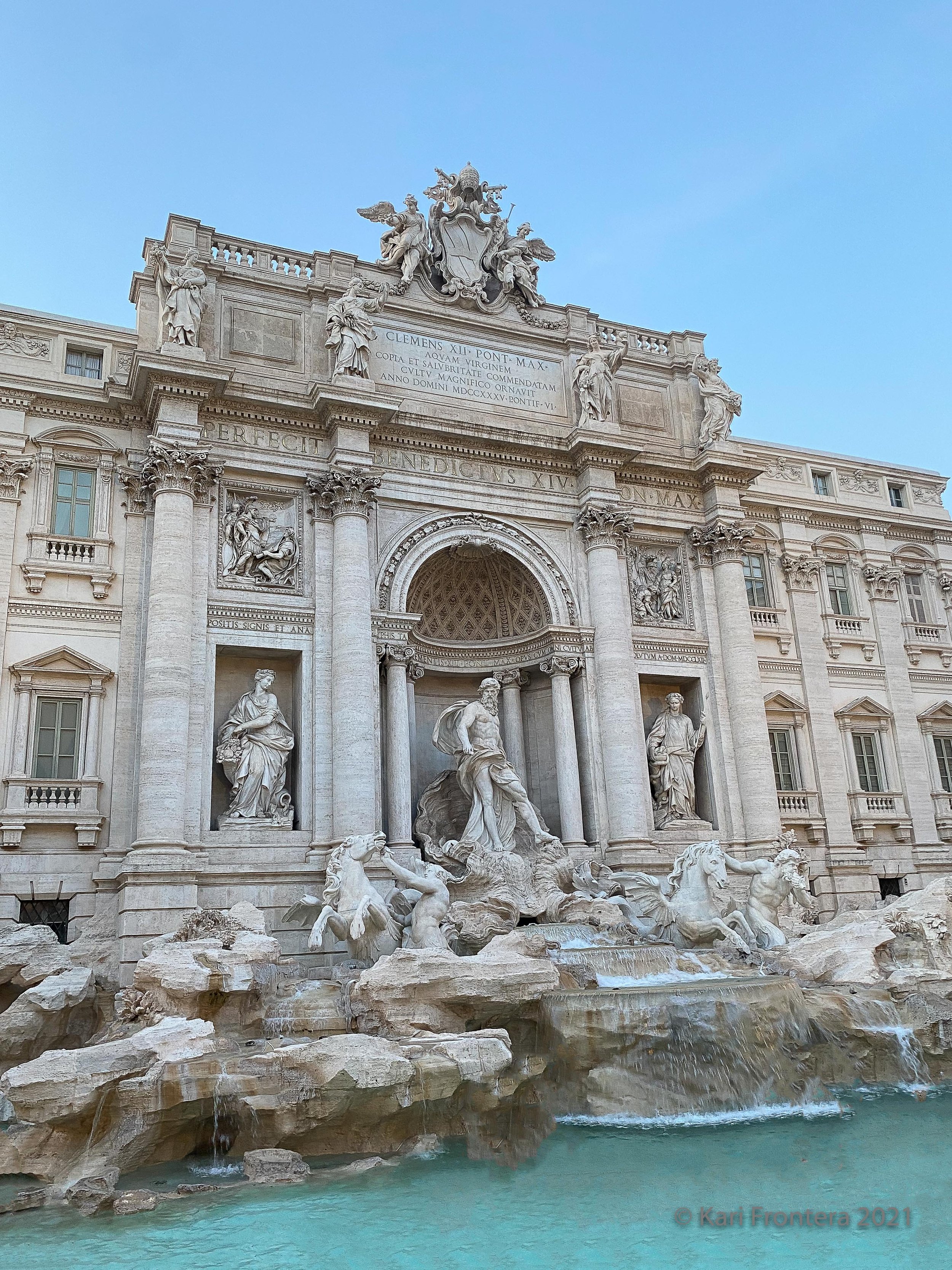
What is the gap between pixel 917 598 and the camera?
2655 cm

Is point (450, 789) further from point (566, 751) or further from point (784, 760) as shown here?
point (784, 760)

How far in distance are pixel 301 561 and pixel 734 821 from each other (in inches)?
392

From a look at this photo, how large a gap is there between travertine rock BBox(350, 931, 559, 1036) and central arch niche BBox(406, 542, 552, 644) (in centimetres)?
912

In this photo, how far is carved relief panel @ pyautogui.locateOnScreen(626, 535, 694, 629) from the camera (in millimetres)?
21734

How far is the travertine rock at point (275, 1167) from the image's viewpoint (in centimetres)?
939

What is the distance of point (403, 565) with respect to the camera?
63.4ft

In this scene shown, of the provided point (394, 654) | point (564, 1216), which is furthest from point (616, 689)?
point (564, 1216)

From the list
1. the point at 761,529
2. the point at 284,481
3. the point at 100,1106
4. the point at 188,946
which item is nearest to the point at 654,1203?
the point at 100,1106

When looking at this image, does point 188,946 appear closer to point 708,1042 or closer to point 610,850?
point 708,1042

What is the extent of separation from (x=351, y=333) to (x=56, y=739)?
898 centimetres

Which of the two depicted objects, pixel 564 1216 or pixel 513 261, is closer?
pixel 564 1216

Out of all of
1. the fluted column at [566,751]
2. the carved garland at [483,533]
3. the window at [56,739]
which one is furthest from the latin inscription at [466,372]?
the window at [56,739]

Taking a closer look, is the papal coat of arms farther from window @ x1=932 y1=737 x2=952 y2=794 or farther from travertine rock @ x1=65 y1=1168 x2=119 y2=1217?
travertine rock @ x1=65 y1=1168 x2=119 y2=1217

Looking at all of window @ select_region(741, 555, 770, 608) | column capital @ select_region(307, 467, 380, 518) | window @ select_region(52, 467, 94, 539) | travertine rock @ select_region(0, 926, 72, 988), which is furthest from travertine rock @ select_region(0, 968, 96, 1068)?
window @ select_region(741, 555, 770, 608)
